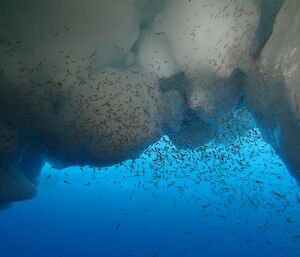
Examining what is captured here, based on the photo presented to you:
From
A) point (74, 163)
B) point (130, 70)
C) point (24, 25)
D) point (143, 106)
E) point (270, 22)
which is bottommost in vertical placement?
point (74, 163)

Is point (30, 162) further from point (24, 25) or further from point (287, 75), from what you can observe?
point (287, 75)

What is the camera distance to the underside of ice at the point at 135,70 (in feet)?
13.8

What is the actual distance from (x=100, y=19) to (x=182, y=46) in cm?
128

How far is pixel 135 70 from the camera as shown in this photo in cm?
493

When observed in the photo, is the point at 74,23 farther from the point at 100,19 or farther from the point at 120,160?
the point at 120,160

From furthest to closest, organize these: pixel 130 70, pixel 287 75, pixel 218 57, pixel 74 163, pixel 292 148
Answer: pixel 74 163, pixel 130 70, pixel 218 57, pixel 292 148, pixel 287 75

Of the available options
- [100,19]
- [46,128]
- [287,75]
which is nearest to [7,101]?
[46,128]

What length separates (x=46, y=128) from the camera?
5094 mm

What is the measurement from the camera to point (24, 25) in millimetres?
4246

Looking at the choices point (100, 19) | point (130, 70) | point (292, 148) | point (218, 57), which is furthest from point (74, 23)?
point (292, 148)

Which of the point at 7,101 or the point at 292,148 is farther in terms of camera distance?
the point at 7,101

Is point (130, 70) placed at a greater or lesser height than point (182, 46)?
lesser

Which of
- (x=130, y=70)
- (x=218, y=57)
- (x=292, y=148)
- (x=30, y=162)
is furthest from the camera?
(x=30, y=162)

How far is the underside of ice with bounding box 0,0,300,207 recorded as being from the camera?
422cm
